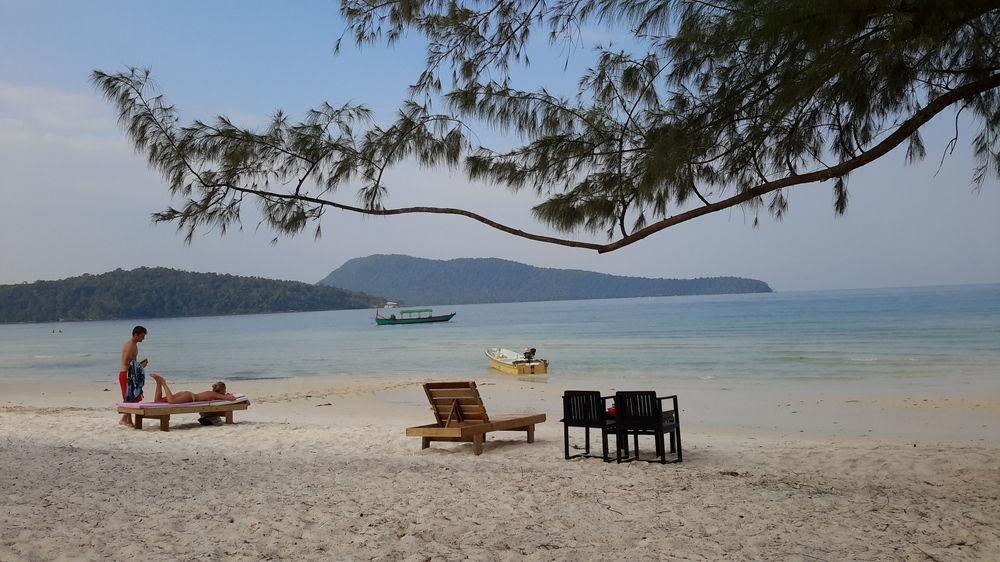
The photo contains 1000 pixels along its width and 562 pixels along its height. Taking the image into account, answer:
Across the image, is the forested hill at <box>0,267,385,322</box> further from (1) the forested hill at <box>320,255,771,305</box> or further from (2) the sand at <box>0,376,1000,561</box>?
(2) the sand at <box>0,376,1000,561</box>

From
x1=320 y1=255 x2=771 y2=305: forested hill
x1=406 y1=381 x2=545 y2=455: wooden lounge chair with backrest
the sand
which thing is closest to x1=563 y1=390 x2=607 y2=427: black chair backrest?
the sand

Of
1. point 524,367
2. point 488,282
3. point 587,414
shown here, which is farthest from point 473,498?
point 488,282

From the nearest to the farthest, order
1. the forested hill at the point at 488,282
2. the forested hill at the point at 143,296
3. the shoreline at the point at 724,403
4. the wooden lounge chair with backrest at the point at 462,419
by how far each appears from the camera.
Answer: the wooden lounge chair with backrest at the point at 462,419 < the shoreline at the point at 724,403 < the forested hill at the point at 143,296 < the forested hill at the point at 488,282

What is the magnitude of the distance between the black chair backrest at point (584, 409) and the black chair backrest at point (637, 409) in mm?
151

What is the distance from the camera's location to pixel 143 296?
104062 millimetres

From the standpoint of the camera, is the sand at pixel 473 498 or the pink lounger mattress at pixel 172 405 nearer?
the sand at pixel 473 498

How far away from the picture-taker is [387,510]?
4.72 m

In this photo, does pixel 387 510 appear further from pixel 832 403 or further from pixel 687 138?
pixel 832 403

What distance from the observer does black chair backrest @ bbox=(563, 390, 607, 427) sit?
6.40m

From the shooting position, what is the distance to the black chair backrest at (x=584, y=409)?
6402 millimetres

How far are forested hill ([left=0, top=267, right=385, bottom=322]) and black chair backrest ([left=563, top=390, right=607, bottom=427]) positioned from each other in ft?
342

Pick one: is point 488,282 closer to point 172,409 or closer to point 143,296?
point 143,296

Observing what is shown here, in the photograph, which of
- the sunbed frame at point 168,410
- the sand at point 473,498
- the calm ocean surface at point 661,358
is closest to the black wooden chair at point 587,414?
the sand at point 473,498

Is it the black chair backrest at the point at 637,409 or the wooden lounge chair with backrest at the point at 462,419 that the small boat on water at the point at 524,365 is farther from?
the black chair backrest at the point at 637,409
